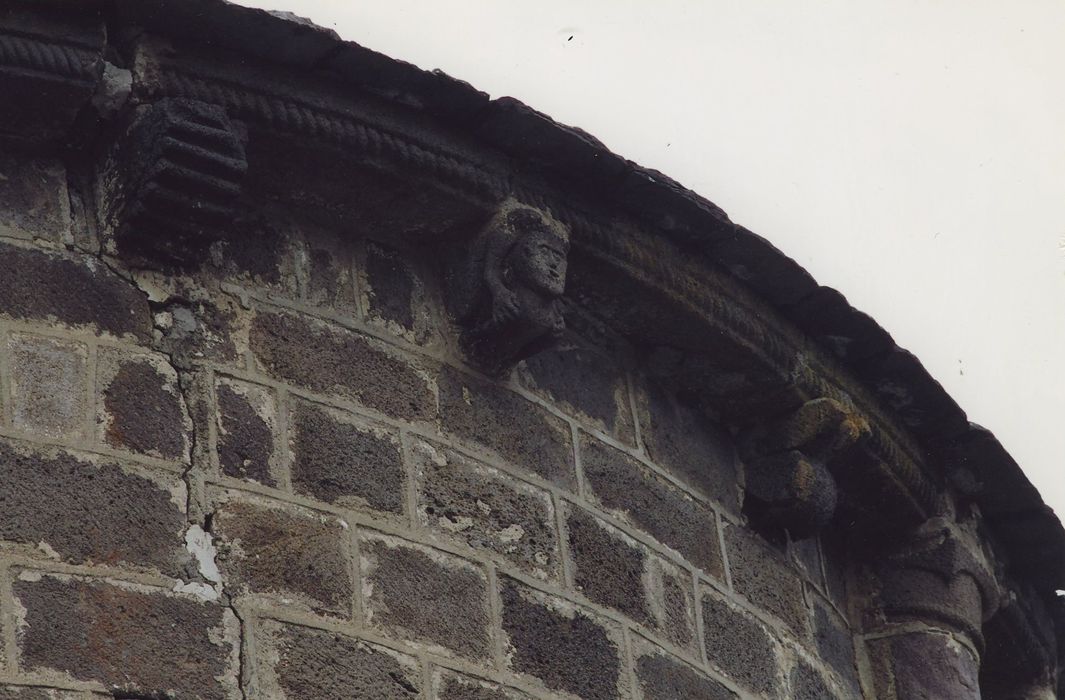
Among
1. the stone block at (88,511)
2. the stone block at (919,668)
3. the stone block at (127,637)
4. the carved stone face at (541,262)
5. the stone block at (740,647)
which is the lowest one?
the stone block at (127,637)

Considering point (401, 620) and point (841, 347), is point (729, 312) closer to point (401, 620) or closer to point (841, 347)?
point (841, 347)

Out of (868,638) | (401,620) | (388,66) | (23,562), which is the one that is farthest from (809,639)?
(23,562)

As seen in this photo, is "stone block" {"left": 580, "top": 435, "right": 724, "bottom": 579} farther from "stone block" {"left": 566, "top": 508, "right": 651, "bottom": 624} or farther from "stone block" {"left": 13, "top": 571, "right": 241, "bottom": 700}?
"stone block" {"left": 13, "top": 571, "right": 241, "bottom": 700}

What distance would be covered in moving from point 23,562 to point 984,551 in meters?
3.38

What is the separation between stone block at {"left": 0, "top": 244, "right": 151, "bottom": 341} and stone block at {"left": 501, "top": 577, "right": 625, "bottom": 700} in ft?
3.32

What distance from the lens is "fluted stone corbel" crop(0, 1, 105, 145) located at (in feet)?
14.3

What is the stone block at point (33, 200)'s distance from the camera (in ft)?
14.6

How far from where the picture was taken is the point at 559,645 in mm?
4730

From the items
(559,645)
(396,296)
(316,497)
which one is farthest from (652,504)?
(316,497)

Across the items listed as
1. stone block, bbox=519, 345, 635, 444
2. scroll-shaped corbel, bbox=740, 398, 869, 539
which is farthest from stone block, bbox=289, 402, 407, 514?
scroll-shaped corbel, bbox=740, 398, 869, 539

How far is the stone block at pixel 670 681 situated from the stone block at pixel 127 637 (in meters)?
1.17

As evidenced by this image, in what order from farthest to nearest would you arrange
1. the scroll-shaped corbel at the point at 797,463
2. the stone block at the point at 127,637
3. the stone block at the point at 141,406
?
the scroll-shaped corbel at the point at 797,463
the stone block at the point at 141,406
the stone block at the point at 127,637

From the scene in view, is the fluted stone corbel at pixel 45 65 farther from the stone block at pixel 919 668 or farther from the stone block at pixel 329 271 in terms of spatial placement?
the stone block at pixel 919 668

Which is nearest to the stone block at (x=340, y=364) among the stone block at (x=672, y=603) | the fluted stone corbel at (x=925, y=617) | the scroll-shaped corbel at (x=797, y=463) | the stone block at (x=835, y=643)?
the stone block at (x=672, y=603)
